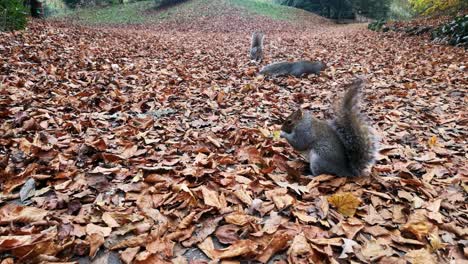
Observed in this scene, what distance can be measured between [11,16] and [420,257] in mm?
9276

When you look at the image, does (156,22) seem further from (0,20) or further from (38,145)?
(38,145)

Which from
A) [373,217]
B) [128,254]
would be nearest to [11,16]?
[128,254]

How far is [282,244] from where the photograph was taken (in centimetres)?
195

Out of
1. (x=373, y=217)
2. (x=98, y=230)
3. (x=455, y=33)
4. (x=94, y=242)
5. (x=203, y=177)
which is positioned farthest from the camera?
(x=455, y=33)

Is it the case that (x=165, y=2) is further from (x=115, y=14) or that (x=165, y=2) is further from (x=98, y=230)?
(x=98, y=230)

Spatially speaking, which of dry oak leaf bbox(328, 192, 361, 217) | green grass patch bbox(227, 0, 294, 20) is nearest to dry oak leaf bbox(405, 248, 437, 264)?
dry oak leaf bbox(328, 192, 361, 217)

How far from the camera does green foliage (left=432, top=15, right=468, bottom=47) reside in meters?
9.06

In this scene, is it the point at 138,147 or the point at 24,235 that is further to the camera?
the point at 138,147

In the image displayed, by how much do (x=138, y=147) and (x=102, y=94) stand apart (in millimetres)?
1914

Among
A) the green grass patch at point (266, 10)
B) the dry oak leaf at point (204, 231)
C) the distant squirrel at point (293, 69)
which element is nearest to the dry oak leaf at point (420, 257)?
the dry oak leaf at point (204, 231)

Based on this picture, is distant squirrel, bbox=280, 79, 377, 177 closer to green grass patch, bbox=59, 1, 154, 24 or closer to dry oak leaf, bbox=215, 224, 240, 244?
dry oak leaf, bbox=215, 224, 240, 244

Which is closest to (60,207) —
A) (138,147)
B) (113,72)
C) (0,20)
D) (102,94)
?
(138,147)

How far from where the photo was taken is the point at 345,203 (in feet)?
7.73

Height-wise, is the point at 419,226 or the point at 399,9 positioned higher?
the point at 399,9
